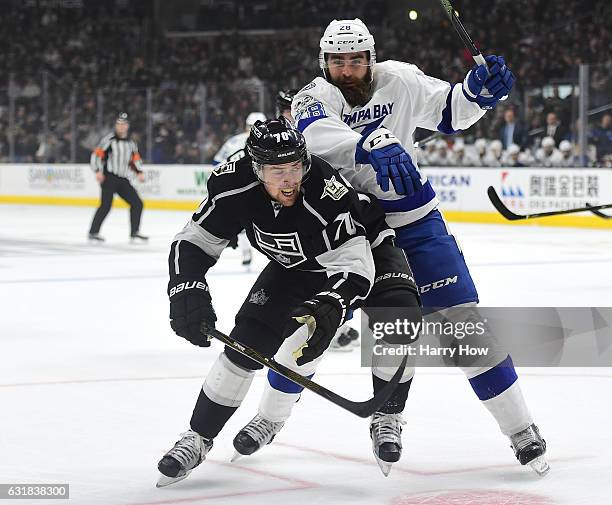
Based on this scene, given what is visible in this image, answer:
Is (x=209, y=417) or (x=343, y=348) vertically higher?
(x=209, y=417)

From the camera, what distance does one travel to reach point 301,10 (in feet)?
77.2

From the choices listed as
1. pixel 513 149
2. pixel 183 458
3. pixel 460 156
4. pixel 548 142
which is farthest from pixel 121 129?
pixel 183 458

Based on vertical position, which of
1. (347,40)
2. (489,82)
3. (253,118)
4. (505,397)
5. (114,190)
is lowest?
(114,190)

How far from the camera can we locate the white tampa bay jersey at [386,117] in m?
3.72

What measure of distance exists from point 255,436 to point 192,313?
19.5 inches

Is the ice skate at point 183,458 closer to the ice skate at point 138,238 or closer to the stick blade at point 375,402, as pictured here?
the stick blade at point 375,402

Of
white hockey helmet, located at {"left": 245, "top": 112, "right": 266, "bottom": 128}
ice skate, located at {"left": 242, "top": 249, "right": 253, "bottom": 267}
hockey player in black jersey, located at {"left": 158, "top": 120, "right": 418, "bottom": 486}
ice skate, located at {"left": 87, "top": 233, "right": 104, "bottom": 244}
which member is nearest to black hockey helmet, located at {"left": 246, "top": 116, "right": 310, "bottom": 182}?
hockey player in black jersey, located at {"left": 158, "top": 120, "right": 418, "bottom": 486}

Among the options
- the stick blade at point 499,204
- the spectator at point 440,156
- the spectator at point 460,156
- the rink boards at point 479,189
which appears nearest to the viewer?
the stick blade at point 499,204

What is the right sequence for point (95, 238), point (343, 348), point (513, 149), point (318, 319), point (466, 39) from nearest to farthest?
point (318, 319)
point (466, 39)
point (343, 348)
point (95, 238)
point (513, 149)

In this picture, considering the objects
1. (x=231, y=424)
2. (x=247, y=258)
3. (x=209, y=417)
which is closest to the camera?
(x=209, y=417)

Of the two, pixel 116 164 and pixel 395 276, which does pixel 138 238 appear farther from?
pixel 395 276

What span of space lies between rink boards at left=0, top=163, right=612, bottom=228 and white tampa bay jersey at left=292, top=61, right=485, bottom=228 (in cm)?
887

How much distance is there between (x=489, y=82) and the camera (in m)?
3.81

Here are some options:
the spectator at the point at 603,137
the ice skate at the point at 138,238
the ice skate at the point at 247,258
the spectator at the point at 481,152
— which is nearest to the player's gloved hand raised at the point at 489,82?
the ice skate at the point at 247,258
